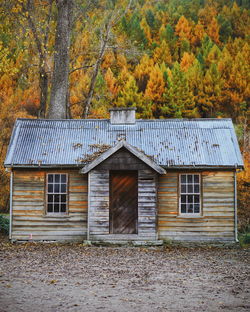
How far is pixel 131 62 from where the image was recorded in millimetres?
57094

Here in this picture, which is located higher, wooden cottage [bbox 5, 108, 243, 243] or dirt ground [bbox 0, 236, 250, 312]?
wooden cottage [bbox 5, 108, 243, 243]

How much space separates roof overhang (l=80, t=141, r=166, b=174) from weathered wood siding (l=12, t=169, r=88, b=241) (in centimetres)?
99

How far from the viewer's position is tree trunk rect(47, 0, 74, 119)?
22.9m

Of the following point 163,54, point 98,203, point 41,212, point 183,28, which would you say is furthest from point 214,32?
point 41,212

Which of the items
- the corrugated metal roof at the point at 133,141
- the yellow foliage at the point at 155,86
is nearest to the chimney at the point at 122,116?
the corrugated metal roof at the point at 133,141

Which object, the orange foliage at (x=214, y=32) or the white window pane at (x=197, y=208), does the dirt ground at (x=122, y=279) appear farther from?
the orange foliage at (x=214, y=32)

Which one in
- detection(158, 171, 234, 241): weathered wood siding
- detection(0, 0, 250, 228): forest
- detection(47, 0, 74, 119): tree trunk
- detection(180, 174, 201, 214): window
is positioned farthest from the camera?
detection(0, 0, 250, 228): forest

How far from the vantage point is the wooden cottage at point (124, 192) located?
17328 mm

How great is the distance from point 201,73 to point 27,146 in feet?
179

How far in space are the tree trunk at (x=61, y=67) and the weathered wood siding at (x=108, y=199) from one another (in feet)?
21.0

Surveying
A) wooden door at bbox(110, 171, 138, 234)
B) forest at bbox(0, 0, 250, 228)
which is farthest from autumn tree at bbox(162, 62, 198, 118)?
wooden door at bbox(110, 171, 138, 234)

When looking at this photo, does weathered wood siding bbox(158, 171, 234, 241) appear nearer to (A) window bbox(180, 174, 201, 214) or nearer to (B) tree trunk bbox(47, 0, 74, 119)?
(A) window bbox(180, 174, 201, 214)

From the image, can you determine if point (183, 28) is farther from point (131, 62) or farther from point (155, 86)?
point (131, 62)

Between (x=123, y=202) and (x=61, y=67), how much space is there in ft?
29.1
